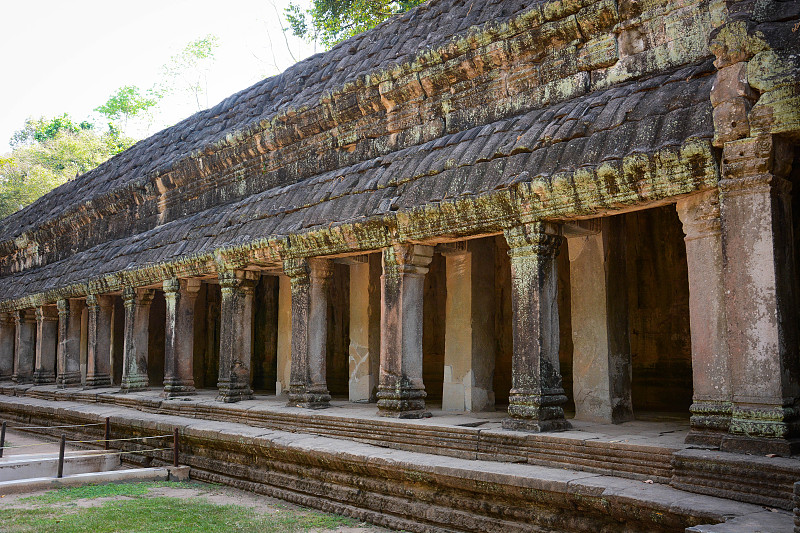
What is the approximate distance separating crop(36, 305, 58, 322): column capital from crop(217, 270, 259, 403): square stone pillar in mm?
8292

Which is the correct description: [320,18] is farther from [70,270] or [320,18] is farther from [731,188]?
[731,188]

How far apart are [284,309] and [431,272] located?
2686mm

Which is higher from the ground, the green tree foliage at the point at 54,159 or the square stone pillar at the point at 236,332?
the green tree foliage at the point at 54,159

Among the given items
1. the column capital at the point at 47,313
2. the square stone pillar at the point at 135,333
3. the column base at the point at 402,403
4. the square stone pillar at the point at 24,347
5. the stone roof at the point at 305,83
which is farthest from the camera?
the square stone pillar at the point at 24,347

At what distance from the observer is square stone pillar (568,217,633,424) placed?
273 inches

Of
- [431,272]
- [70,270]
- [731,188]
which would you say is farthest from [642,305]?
[70,270]

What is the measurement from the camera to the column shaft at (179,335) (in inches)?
455

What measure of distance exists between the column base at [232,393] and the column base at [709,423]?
706 centimetres

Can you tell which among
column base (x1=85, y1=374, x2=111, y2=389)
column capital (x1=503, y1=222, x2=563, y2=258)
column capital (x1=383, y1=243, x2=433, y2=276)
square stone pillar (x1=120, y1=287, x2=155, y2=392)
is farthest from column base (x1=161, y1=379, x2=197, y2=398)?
column capital (x1=503, y1=222, x2=563, y2=258)

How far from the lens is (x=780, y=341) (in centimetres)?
457

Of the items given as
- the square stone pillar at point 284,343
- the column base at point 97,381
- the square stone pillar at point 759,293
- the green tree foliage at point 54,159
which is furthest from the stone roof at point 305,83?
the green tree foliage at point 54,159

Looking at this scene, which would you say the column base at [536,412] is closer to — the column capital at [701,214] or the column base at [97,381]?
the column capital at [701,214]

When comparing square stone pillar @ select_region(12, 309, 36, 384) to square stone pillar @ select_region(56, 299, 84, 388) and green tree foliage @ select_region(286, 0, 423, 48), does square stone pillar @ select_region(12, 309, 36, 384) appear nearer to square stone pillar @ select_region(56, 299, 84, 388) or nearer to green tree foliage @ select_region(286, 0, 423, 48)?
square stone pillar @ select_region(56, 299, 84, 388)

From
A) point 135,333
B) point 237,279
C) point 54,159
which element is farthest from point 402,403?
point 54,159
